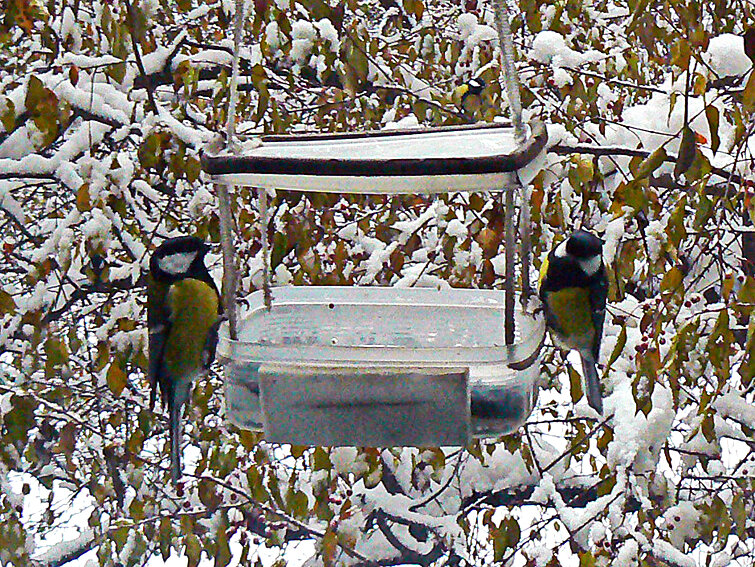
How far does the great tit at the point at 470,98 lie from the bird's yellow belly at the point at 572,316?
0.75m

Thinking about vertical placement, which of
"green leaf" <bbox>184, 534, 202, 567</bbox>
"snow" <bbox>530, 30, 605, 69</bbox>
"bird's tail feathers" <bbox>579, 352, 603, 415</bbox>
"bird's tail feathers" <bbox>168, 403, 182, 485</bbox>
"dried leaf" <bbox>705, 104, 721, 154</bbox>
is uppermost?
"dried leaf" <bbox>705, 104, 721, 154</bbox>

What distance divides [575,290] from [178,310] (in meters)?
0.52

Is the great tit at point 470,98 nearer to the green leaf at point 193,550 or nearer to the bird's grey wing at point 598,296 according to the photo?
the bird's grey wing at point 598,296

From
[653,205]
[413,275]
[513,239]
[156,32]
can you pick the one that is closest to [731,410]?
[653,205]

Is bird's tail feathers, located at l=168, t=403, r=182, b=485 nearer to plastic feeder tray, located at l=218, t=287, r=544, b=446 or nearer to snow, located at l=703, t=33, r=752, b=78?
plastic feeder tray, located at l=218, t=287, r=544, b=446

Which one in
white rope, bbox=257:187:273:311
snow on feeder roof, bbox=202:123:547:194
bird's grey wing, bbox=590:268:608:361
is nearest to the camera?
snow on feeder roof, bbox=202:123:547:194

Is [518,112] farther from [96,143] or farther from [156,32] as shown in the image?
[156,32]

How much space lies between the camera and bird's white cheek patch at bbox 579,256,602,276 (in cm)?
119

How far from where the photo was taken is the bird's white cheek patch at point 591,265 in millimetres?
1188

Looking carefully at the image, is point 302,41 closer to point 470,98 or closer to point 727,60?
point 470,98

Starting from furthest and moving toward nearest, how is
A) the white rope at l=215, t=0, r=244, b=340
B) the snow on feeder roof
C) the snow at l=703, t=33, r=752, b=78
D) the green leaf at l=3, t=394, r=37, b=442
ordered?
the snow at l=703, t=33, r=752, b=78, the green leaf at l=3, t=394, r=37, b=442, the white rope at l=215, t=0, r=244, b=340, the snow on feeder roof

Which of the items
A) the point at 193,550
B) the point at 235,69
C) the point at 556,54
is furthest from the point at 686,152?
the point at 193,550

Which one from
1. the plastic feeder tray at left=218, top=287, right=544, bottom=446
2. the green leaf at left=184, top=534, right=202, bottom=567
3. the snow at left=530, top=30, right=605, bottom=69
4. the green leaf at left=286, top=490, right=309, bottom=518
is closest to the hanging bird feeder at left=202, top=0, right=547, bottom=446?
the plastic feeder tray at left=218, top=287, right=544, bottom=446

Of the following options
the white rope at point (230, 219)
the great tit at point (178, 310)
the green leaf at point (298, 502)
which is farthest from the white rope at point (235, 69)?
the green leaf at point (298, 502)
